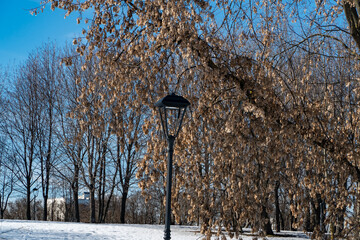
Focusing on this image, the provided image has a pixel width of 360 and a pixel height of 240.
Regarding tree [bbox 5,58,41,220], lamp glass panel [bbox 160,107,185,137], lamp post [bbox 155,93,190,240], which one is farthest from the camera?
tree [bbox 5,58,41,220]

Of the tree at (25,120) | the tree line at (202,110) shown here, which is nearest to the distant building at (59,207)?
the tree at (25,120)

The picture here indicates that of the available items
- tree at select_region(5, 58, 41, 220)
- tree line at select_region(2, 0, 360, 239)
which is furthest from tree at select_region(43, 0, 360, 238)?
tree at select_region(5, 58, 41, 220)

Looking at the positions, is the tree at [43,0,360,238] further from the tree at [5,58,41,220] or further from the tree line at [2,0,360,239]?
the tree at [5,58,41,220]

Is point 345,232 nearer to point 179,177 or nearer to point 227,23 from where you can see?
point 179,177

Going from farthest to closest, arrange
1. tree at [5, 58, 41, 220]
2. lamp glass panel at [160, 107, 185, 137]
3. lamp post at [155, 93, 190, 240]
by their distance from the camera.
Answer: tree at [5, 58, 41, 220]
lamp glass panel at [160, 107, 185, 137]
lamp post at [155, 93, 190, 240]

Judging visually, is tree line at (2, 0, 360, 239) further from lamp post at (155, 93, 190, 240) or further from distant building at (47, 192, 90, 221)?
distant building at (47, 192, 90, 221)

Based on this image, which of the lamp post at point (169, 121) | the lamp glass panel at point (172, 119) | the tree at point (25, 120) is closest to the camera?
the lamp post at point (169, 121)

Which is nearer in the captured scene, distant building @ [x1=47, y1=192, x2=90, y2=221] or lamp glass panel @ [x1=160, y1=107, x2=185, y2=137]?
lamp glass panel @ [x1=160, y1=107, x2=185, y2=137]

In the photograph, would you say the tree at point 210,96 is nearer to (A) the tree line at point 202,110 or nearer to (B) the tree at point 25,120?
(A) the tree line at point 202,110

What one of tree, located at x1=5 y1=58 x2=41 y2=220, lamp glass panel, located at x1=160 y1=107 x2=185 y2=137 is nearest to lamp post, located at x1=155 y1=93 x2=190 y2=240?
lamp glass panel, located at x1=160 y1=107 x2=185 y2=137

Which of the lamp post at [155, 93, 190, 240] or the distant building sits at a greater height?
the lamp post at [155, 93, 190, 240]

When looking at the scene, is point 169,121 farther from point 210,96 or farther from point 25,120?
point 25,120

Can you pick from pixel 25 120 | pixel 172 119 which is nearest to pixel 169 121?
pixel 172 119

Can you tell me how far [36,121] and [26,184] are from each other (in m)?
Result: 3.87
